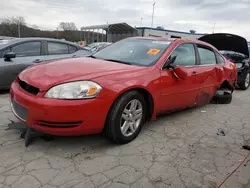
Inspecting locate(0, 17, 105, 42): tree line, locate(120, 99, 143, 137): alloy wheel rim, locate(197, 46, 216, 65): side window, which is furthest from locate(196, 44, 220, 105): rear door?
locate(0, 17, 105, 42): tree line

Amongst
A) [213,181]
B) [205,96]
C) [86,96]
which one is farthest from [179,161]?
[205,96]

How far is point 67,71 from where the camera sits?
9.48 feet

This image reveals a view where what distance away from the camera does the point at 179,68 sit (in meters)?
3.64

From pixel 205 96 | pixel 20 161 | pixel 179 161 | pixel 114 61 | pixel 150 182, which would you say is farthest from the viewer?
pixel 205 96

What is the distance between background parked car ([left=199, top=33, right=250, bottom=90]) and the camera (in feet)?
23.9

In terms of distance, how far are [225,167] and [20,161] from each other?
2.28 metres

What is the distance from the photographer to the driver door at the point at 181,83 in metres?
3.54

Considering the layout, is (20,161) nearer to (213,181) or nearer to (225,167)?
(213,181)

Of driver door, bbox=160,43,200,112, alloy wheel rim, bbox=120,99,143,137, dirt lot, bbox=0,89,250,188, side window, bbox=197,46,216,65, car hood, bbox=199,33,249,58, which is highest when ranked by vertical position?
car hood, bbox=199,33,249,58

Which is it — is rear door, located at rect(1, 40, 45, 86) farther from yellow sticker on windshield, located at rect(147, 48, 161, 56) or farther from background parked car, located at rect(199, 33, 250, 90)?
background parked car, located at rect(199, 33, 250, 90)

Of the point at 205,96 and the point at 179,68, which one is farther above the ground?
the point at 179,68

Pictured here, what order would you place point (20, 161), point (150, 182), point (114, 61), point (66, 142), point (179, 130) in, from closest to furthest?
point (150, 182) → point (20, 161) → point (66, 142) → point (114, 61) → point (179, 130)

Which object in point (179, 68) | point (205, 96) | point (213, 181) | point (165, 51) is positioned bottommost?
point (213, 181)

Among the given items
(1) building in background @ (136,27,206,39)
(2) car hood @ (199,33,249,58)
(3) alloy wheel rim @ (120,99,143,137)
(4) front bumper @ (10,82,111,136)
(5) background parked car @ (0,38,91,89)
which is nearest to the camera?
(4) front bumper @ (10,82,111,136)
